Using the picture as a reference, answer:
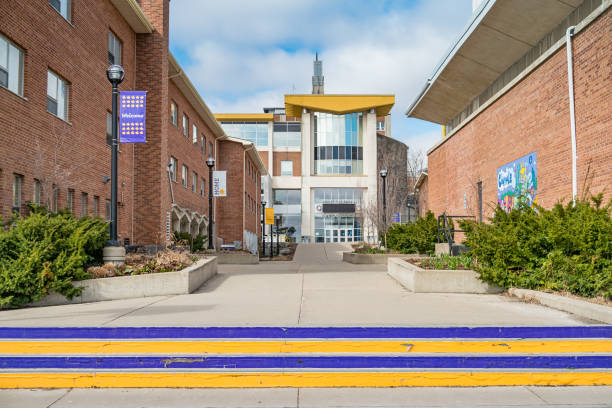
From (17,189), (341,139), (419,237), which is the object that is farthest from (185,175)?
(341,139)

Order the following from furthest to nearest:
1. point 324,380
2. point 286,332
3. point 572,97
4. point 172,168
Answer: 1. point 172,168
2. point 572,97
3. point 286,332
4. point 324,380

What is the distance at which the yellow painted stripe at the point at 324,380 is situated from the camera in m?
5.73

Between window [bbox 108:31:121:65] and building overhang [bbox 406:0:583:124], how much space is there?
14.4 m

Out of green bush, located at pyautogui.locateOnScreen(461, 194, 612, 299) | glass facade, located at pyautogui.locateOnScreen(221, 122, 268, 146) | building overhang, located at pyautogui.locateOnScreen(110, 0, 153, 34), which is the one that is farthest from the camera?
glass facade, located at pyautogui.locateOnScreen(221, 122, 268, 146)

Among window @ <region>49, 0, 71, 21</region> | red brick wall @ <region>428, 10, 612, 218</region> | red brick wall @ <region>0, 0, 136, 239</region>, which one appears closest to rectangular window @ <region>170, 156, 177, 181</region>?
red brick wall @ <region>0, 0, 136, 239</region>

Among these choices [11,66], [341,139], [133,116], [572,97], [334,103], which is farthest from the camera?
[341,139]

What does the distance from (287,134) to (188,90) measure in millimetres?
50593

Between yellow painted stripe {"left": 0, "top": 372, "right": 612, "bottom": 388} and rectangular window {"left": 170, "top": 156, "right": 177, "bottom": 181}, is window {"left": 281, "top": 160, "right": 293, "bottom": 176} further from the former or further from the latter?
yellow painted stripe {"left": 0, "top": 372, "right": 612, "bottom": 388}

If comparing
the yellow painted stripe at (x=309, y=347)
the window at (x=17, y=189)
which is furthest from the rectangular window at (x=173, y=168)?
the yellow painted stripe at (x=309, y=347)

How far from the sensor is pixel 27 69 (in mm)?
15477

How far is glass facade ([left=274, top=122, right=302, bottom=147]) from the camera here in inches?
3219

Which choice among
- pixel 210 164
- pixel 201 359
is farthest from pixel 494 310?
pixel 210 164

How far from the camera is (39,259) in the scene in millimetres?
9148

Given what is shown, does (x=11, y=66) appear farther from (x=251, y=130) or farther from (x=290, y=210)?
(x=251, y=130)
